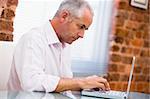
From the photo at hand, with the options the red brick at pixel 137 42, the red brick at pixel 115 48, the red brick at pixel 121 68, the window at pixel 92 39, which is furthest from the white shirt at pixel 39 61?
the red brick at pixel 137 42

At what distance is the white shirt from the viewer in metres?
1.78

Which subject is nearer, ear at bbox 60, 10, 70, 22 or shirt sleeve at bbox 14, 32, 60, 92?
shirt sleeve at bbox 14, 32, 60, 92

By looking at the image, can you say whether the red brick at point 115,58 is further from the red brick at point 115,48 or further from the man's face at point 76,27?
the man's face at point 76,27

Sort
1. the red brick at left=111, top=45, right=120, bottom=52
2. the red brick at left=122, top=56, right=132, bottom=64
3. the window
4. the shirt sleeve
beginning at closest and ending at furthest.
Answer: the shirt sleeve < the window < the red brick at left=111, top=45, right=120, bottom=52 < the red brick at left=122, top=56, right=132, bottom=64

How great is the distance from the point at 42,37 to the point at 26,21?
0.69 m

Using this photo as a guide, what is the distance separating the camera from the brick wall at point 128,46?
3.28m

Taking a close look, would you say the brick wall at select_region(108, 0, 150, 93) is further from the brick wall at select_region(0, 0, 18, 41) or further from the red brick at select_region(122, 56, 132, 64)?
the brick wall at select_region(0, 0, 18, 41)

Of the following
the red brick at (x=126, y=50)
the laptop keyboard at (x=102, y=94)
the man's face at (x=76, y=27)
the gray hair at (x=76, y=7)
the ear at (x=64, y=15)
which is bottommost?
the laptop keyboard at (x=102, y=94)

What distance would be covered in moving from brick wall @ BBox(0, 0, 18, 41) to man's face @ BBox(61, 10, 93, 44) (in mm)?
487

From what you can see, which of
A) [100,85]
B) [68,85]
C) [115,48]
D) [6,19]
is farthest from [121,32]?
[68,85]

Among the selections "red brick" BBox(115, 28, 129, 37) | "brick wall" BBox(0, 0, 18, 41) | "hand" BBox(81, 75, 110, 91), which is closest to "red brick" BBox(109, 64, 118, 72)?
"red brick" BBox(115, 28, 129, 37)

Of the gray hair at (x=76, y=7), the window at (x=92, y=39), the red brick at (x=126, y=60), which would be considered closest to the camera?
the gray hair at (x=76, y=7)

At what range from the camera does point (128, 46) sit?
3.39 meters

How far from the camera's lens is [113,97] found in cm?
180
